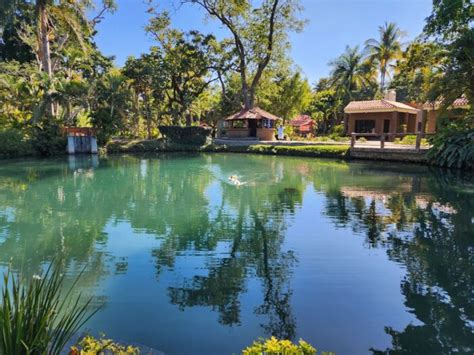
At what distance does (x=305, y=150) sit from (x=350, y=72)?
1860 centimetres

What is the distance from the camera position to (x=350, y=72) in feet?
132

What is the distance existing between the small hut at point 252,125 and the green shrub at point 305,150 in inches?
184

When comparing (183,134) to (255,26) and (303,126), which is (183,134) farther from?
(303,126)

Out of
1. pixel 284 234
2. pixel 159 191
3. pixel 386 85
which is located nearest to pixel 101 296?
pixel 284 234

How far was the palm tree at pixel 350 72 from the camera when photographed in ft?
131

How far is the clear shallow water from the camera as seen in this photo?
4.31 metres

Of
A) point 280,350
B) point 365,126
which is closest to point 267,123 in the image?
point 365,126

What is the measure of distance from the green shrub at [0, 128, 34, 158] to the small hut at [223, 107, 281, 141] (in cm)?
1642

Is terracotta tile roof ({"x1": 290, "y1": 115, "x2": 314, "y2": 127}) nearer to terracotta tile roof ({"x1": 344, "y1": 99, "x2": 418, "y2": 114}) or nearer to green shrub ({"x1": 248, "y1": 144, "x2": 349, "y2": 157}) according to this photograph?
terracotta tile roof ({"x1": 344, "y1": 99, "x2": 418, "y2": 114})

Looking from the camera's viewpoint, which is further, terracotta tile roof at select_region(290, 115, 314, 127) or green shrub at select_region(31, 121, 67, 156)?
terracotta tile roof at select_region(290, 115, 314, 127)

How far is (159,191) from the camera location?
13188 millimetres

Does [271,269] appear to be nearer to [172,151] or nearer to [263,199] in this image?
[263,199]

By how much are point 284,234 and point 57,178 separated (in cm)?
1108

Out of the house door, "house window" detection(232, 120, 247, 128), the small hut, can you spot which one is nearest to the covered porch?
the small hut
